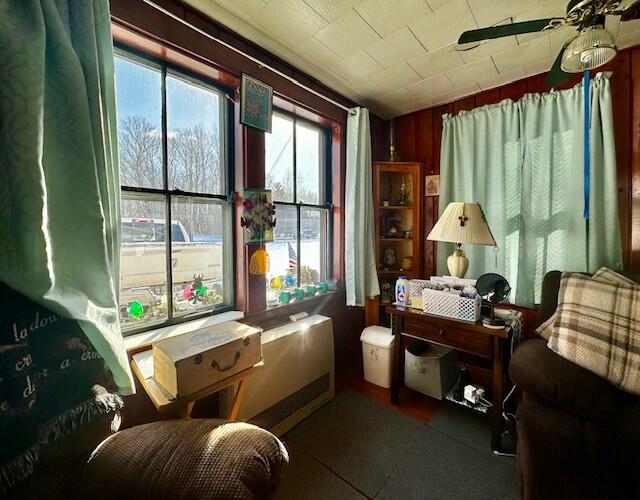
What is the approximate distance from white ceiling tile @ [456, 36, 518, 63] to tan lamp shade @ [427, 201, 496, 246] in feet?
3.02

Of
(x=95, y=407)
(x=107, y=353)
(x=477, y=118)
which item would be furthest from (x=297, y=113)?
(x=95, y=407)

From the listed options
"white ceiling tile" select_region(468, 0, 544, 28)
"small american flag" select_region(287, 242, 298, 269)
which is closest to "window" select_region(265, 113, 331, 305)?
"small american flag" select_region(287, 242, 298, 269)

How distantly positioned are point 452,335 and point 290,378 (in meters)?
0.98

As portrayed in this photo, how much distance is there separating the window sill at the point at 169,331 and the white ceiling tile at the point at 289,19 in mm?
1588

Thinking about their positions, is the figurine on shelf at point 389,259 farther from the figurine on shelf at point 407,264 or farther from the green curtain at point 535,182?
the green curtain at point 535,182

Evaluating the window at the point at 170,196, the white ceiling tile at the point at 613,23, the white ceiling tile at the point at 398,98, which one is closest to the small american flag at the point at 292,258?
the window at the point at 170,196

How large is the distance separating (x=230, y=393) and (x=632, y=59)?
9.76ft

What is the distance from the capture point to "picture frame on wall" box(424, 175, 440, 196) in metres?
2.40

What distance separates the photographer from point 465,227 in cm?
157

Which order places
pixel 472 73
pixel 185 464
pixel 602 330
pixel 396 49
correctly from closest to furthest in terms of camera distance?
pixel 185 464
pixel 602 330
pixel 396 49
pixel 472 73

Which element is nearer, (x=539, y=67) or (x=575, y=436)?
(x=575, y=436)

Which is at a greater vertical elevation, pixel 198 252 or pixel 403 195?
pixel 403 195

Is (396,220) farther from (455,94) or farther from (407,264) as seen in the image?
(455,94)

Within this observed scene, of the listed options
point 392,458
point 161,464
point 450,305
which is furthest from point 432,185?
point 161,464
